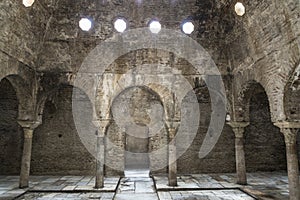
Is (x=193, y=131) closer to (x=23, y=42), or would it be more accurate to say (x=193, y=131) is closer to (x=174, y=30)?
(x=174, y=30)

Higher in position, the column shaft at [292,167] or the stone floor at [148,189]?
the column shaft at [292,167]

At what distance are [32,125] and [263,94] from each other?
446 inches

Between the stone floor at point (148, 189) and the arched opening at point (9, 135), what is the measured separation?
0.86m

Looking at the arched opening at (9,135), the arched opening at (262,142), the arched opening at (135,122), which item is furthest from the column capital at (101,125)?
the arched opening at (262,142)

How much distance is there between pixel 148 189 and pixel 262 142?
7357 mm

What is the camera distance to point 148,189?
387 inches

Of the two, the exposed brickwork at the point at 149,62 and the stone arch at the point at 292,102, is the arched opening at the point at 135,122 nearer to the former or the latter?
the exposed brickwork at the point at 149,62

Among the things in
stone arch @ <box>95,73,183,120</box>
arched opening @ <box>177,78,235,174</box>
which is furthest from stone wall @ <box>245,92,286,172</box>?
stone arch @ <box>95,73,183,120</box>

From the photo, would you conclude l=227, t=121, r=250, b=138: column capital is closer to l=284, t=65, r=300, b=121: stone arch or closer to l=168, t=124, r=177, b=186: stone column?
l=168, t=124, r=177, b=186: stone column

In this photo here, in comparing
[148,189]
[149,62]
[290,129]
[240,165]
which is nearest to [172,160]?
[148,189]

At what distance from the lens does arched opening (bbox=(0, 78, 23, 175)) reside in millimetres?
12416

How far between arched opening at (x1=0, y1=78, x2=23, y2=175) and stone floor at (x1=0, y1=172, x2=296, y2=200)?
0.86 meters

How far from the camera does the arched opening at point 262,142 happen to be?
1354 centimetres

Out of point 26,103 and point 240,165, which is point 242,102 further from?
point 26,103
